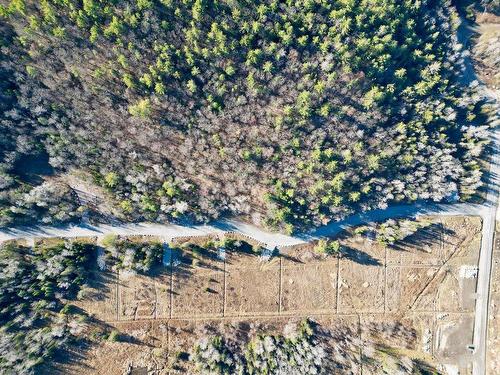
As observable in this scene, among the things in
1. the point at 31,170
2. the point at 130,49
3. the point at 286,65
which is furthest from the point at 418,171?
the point at 31,170

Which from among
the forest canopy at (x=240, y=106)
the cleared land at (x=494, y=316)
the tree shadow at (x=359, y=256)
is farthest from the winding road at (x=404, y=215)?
the tree shadow at (x=359, y=256)

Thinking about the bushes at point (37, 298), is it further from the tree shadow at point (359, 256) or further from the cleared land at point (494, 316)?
the cleared land at point (494, 316)

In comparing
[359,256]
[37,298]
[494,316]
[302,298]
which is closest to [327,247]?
[359,256]

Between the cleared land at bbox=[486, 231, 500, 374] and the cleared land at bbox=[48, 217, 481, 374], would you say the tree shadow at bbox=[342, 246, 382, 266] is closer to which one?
the cleared land at bbox=[48, 217, 481, 374]

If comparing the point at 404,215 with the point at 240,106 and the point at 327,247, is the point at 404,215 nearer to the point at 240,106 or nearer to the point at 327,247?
the point at 327,247

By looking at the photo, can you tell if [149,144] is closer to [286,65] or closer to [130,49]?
[130,49]

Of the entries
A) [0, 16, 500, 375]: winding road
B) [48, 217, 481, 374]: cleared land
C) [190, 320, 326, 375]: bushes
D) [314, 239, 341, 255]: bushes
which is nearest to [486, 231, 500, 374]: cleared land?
[0, 16, 500, 375]: winding road
